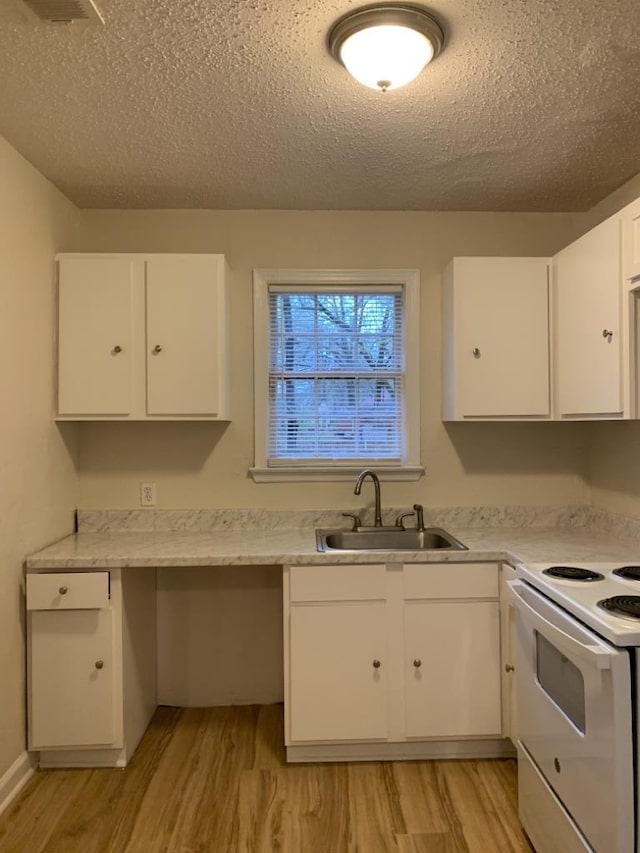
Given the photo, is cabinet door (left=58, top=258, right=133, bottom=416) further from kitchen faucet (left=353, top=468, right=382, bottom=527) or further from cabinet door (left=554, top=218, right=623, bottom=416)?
cabinet door (left=554, top=218, right=623, bottom=416)

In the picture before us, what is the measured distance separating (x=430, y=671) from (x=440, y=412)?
1.23 metres

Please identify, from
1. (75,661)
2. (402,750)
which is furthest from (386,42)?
(402,750)

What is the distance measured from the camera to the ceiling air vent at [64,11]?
136 cm

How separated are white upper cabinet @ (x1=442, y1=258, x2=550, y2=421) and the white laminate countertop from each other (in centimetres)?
60

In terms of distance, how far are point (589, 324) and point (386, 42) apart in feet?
4.34

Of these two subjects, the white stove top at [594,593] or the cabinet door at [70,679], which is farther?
the cabinet door at [70,679]

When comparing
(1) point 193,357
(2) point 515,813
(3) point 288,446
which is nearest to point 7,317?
(1) point 193,357

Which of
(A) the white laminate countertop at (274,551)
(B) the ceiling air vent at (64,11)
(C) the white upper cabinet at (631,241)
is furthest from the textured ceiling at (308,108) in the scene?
(A) the white laminate countertop at (274,551)

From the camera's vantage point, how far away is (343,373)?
2.76 meters

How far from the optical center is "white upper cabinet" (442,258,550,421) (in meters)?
2.46

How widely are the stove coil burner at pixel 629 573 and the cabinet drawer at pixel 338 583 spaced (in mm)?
839

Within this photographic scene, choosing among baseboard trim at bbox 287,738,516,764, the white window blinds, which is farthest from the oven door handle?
the white window blinds

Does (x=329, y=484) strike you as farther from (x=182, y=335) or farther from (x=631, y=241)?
(x=631, y=241)

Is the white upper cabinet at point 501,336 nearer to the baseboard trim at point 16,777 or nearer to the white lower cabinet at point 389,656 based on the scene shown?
the white lower cabinet at point 389,656
